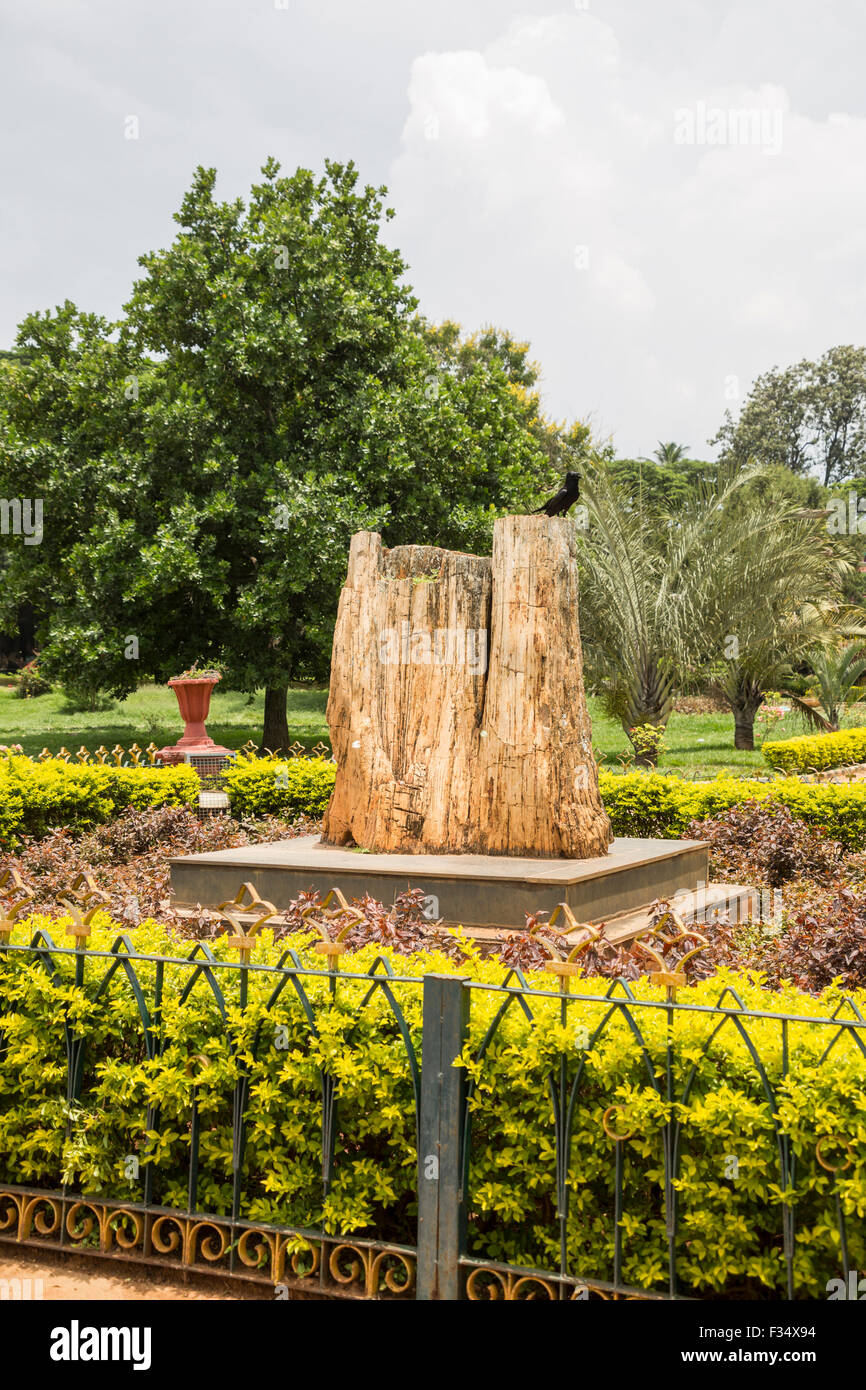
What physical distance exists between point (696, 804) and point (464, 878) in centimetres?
376

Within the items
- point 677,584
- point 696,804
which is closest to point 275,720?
point 677,584

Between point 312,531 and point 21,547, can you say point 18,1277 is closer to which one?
point 312,531

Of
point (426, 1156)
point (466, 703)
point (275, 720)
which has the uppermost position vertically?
point (466, 703)

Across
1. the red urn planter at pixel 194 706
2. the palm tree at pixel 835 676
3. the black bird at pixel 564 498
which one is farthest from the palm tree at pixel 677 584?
the black bird at pixel 564 498

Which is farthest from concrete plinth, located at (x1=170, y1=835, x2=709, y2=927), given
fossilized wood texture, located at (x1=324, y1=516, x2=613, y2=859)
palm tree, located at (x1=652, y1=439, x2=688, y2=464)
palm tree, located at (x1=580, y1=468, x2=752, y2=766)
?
palm tree, located at (x1=652, y1=439, x2=688, y2=464)

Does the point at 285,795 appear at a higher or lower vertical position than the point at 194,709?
lower

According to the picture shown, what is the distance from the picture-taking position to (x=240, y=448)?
17.2 m

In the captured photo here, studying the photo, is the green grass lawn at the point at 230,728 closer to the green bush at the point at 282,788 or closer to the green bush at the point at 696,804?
the green bush at the point at 696,804

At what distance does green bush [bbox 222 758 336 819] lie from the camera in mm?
10055

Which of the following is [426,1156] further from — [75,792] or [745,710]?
[745,710]

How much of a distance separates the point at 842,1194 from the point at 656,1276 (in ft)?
1.69

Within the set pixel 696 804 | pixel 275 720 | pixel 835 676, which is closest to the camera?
→ pixel 696 804

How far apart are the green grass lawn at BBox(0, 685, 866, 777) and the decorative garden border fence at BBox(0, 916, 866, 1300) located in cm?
1308

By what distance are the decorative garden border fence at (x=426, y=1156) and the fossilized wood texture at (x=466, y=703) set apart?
308 cm
